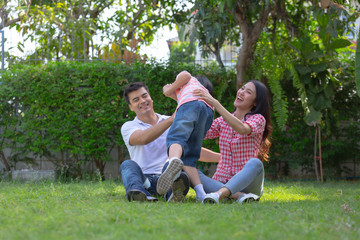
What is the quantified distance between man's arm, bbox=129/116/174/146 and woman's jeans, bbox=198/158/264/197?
541 millimetres

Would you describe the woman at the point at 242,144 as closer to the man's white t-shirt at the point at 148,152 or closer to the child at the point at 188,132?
the child at the point at 188,132

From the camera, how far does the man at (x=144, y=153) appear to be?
3.55 m

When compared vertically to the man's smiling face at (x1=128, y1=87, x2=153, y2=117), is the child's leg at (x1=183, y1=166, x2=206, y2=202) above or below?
below

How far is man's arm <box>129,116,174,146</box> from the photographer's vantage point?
3.80 metres

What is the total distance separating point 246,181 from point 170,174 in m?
0.69

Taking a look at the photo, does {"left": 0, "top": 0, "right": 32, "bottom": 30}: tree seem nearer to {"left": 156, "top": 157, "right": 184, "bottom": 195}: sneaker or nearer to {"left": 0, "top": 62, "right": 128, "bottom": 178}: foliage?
{"left": 0, "top": 62, "right": 128, "bottom": 178}: foliage

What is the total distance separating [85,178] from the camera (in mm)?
7008

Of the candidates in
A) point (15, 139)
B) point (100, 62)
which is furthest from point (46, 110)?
point (100, 62)

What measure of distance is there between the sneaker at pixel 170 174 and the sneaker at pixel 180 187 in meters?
0.06

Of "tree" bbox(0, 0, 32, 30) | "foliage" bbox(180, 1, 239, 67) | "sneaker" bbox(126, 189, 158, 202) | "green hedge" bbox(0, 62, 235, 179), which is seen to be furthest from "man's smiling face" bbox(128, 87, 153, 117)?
"tree" bbox(0, 0, 32, 30)

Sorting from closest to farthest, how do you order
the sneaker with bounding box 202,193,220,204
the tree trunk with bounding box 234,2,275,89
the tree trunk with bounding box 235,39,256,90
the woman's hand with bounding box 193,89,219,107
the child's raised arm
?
the sneaker with bounding box 202,193,220,204
the woman's hand with bounding box 193,89,219,107
the child's raised arm
the tree trunk with bounding box 235,39,256,90
the tree trunk with bounding box 234,2,275,89

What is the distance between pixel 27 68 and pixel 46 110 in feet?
2.64

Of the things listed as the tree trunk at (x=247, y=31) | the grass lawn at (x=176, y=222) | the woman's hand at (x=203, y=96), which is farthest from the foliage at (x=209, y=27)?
the grass lawn at (x=176, y=222)

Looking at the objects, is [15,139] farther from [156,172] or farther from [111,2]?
[111,2]
